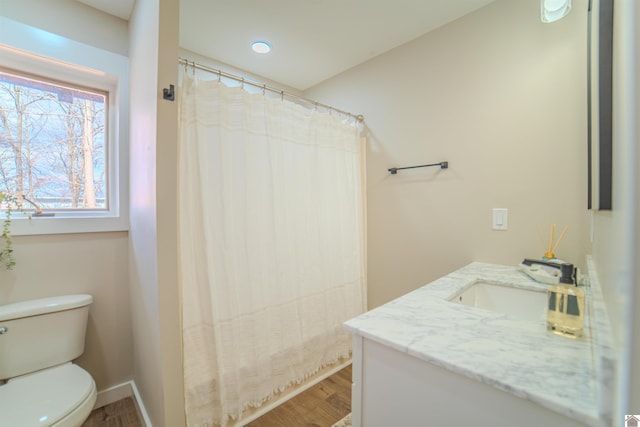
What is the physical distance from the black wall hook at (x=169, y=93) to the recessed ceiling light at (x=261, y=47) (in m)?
1.11

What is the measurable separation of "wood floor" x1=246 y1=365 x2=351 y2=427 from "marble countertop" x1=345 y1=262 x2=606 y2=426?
1.06 m

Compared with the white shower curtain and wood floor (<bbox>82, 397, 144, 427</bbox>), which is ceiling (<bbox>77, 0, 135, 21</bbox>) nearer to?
A: the white shower curtain

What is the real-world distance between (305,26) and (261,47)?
426mm

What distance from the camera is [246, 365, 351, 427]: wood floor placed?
5.00 feet

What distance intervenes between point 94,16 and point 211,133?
1201 millimetres

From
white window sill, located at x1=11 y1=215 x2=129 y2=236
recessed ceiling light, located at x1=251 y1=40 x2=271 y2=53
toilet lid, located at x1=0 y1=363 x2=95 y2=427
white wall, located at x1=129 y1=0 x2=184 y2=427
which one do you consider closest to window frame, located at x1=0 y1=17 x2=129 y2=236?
white window sill, located at x1=11 y1=215 x2=129 y2=236

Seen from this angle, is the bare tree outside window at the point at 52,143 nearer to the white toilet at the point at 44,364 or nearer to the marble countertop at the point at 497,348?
the white toilet at the point at 44,364

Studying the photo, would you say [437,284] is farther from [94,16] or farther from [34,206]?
[94,16]

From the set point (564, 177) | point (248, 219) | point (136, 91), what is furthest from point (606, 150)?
point (136, 91)

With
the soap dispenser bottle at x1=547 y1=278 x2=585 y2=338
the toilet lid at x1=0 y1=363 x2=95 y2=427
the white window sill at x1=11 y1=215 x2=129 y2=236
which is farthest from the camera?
the white window sill at x1=11 y1=215 x2=129 y2=236

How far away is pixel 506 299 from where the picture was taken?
127 cm

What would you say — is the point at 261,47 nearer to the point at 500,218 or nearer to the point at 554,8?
the point at 554,8

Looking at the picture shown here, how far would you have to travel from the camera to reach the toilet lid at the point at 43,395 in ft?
3.44

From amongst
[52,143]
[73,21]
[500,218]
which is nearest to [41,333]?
[52,143]
